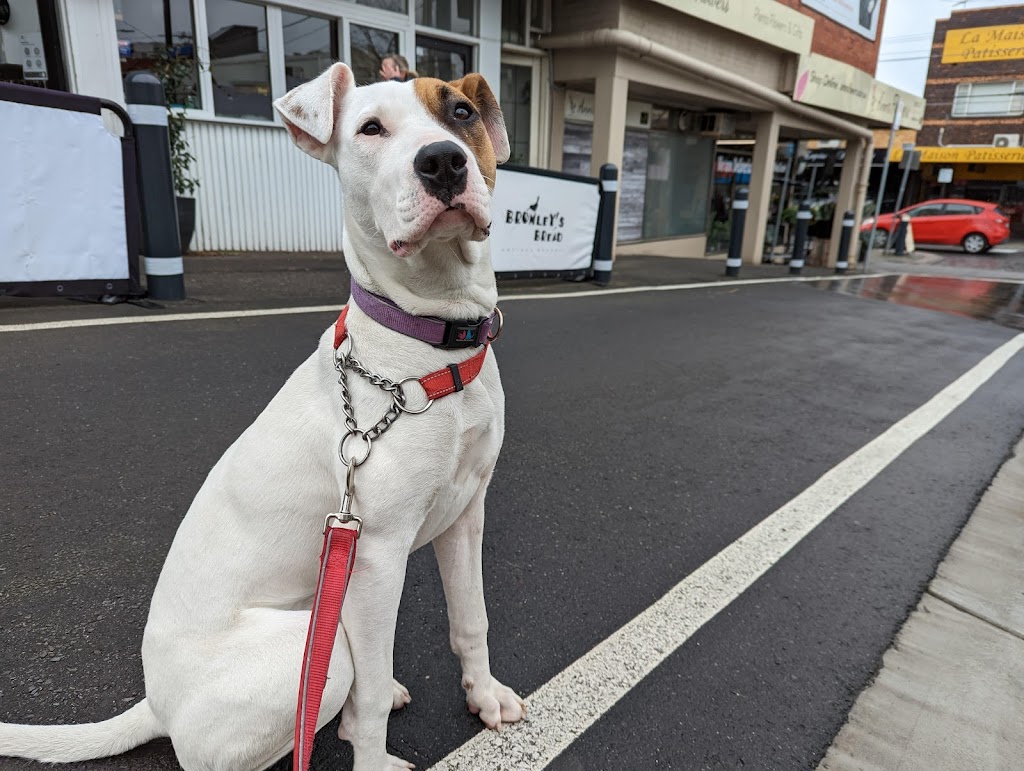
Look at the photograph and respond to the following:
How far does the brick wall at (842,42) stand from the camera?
16.7 metres

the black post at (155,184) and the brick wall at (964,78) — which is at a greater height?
the brick wall at (964,78)

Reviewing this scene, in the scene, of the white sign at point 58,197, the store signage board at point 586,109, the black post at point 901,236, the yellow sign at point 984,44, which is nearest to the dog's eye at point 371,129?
the white sign at point 58,197

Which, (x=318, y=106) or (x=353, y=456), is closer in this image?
(x=353, y=456)

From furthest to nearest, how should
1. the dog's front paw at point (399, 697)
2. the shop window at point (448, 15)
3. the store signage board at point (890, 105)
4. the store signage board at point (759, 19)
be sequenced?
the store signage board at point (890, 105), the store signage board at point (759, 19), the shop window at point (448, 15), the dog's front paw at point (399, 697)

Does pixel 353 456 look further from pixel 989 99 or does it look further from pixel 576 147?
pixel 989 99

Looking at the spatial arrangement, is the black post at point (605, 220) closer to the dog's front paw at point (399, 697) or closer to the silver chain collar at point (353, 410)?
the dog's front paw at point (399, 697)

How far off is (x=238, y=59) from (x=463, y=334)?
10.1 metres

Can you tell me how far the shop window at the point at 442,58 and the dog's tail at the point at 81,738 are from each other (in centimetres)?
1167

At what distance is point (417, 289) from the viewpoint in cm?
167

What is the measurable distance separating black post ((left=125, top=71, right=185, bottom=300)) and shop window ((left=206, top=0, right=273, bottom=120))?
4206 millimetres

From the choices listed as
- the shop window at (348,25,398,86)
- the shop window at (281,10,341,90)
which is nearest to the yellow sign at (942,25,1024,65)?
the shop window at (348,25,398,86)

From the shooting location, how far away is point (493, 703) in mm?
1907

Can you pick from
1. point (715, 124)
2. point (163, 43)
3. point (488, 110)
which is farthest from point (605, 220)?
point (715, 124)

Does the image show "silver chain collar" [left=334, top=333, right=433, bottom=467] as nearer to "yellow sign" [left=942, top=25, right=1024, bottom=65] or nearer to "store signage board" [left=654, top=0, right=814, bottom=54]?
"store signage board" [left=654, top=0, right=814, bottom=54]
